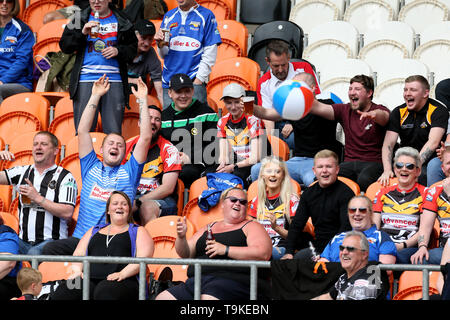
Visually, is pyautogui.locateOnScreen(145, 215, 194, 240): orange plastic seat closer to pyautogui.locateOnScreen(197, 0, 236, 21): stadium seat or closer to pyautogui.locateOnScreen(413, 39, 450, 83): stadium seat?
pyautogui.locateOnScreen(413, 39, 450, 83): stadium seat

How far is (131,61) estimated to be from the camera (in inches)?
380

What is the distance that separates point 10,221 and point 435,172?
357cm

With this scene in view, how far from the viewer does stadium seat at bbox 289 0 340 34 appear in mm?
11336

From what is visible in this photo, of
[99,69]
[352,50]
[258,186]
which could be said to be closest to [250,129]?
[258,186]

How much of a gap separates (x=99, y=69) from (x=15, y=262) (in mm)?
2612

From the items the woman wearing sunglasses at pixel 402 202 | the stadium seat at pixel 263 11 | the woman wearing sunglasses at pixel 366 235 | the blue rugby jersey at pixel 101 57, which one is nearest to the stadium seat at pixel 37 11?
the stadium seat at pixel 263 11

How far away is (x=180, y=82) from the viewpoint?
9070 millimetres

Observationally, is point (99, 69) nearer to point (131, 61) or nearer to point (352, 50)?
point (131, 61)

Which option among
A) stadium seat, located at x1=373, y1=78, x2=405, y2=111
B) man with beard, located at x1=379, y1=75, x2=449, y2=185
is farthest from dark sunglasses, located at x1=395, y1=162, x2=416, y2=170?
stadium seat, located at x1=373, y1=78, x2=405, y2=111

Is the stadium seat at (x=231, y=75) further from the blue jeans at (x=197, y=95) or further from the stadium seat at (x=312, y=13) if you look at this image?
the stadium seat at (x=312, y=13)

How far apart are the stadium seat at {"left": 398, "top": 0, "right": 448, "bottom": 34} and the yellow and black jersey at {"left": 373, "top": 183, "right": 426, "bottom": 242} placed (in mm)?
3783

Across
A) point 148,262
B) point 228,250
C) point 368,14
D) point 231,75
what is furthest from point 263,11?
point 148,262

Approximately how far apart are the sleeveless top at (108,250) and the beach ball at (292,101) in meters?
1.54

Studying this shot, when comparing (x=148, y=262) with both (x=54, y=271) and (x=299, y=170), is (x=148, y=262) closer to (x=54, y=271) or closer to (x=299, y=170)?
(x=54, y=271)
